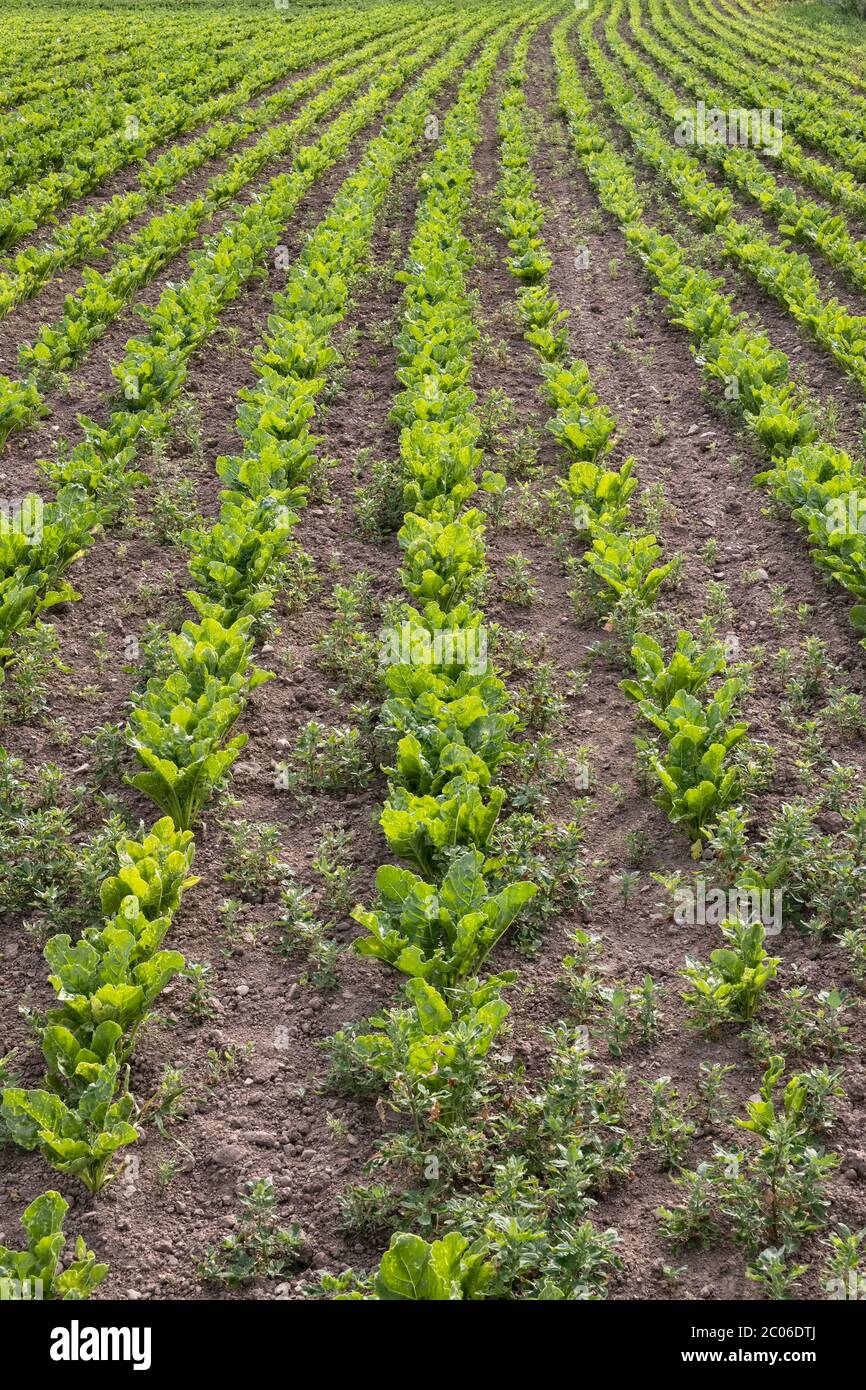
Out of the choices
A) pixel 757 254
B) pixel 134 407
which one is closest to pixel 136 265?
pixel 134 407

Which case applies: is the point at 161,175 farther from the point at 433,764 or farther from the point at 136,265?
the point at 433,764

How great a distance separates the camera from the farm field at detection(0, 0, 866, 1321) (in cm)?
371

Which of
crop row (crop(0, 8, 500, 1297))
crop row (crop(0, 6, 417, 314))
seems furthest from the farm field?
crop row (crop(0, 6, 417, 314))

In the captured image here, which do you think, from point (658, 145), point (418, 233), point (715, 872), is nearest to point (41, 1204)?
point (715, 872)

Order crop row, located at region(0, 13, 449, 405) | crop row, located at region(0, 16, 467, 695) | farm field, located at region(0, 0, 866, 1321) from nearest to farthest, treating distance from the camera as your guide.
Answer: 1. farm field, located at region(0, 0, 866, 1321)
2. crop row, located at region(0, 16, 467, 695)
3. crop row, located at region(0, 13, 449, 405)

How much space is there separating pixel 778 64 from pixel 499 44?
7.15 m

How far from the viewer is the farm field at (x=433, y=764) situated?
3709 mm

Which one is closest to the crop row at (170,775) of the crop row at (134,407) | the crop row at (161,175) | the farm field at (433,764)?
the farm field at (433,764)

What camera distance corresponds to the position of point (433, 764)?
17.1 feet

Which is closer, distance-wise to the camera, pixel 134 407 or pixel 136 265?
pixel 134 407

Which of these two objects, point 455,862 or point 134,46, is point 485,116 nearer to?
point 134,46

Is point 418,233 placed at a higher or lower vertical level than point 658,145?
lower

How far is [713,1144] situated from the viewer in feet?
12.4

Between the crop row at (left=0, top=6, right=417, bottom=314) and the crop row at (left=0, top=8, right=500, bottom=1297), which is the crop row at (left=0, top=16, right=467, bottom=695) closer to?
the crop row at (left=0, top=8, right=500, bottom=1297)
